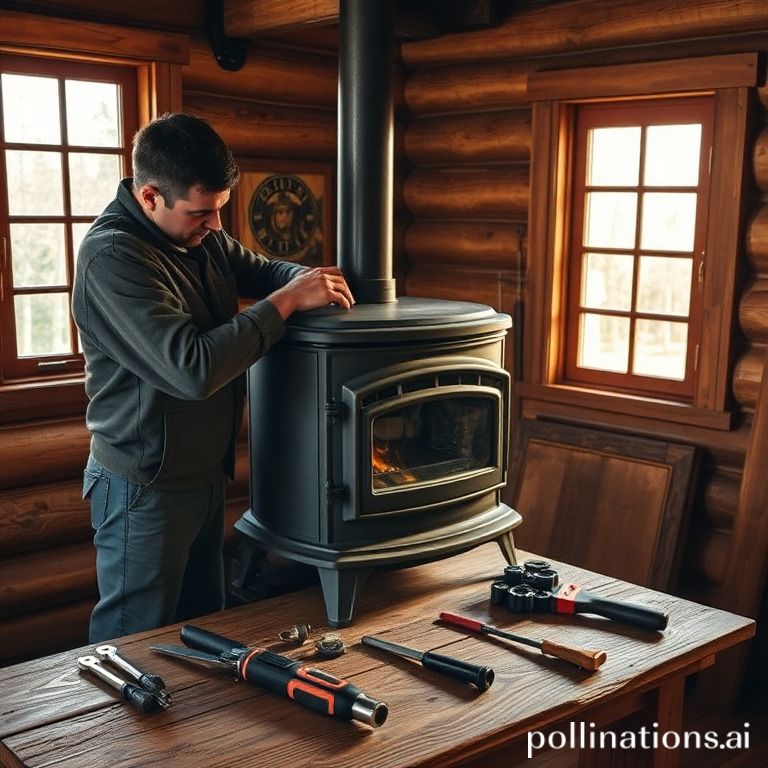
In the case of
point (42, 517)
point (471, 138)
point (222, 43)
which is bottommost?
point (42, 517)

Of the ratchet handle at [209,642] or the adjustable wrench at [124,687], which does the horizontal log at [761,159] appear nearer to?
the ratchet handle at [209,642]

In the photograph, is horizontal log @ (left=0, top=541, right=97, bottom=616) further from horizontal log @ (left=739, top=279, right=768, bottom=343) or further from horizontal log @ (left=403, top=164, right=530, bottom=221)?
horizontal log @ (left=739, top=279, right=768, bottom=343)

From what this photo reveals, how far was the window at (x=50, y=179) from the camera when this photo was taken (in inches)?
151

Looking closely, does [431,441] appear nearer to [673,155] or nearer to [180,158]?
[180,158]

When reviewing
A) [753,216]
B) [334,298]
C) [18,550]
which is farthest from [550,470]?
[18,550]

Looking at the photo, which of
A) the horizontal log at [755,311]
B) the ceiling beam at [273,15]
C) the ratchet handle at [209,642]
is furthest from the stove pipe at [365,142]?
the horizontal log at [755,311]

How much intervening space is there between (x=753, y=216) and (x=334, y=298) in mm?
1857

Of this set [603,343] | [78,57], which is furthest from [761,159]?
[78,57]

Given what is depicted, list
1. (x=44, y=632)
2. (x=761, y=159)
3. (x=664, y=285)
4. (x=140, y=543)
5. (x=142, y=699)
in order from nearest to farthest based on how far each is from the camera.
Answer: (x=142, y=699), (x=140, y=543), (x=761, y=159), (x=44, y=632), (x=664, y=285)

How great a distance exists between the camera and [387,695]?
7.56ft

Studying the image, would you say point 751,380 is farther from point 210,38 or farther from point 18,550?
point 18,550

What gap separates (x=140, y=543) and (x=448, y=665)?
34.5 inches

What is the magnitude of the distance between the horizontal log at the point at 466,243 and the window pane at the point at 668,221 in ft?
1.99

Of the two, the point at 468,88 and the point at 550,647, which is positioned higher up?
the point at 468,88
